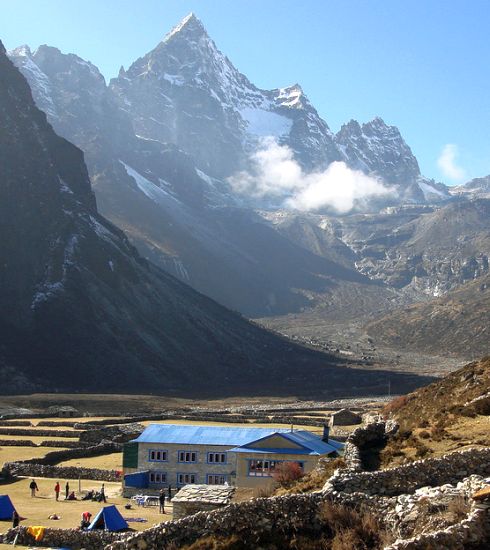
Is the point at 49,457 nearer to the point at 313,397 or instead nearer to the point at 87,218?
the point at 313,397

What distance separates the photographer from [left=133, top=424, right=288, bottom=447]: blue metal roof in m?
46.6

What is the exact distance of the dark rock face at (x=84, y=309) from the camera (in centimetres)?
14125

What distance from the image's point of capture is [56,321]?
14850 centimetres

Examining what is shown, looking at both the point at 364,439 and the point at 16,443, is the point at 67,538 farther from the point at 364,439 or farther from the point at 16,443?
the point at 16,443

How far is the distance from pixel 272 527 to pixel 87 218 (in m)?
174

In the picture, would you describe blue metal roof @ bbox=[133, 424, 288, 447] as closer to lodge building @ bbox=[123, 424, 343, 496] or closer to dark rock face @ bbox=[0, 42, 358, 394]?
lodge building @ bbox=[123, 424, 343, 496]

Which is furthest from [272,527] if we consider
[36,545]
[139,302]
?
[139,302]

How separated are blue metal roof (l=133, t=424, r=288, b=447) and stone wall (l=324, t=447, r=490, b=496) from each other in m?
30.7

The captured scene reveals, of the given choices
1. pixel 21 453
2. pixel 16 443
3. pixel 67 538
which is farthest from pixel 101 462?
pixel 67 538

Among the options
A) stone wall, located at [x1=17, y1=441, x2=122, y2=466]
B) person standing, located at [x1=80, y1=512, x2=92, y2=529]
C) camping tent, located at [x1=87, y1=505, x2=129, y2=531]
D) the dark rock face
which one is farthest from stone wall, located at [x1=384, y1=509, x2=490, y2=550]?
the dark rock face

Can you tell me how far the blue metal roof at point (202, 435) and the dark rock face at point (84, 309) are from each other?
80.6 meters

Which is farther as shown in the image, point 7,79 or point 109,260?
point 7,79

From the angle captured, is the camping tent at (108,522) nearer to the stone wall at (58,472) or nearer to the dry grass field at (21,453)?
the stone wall at (58,472)

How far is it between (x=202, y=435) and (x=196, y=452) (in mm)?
1680
